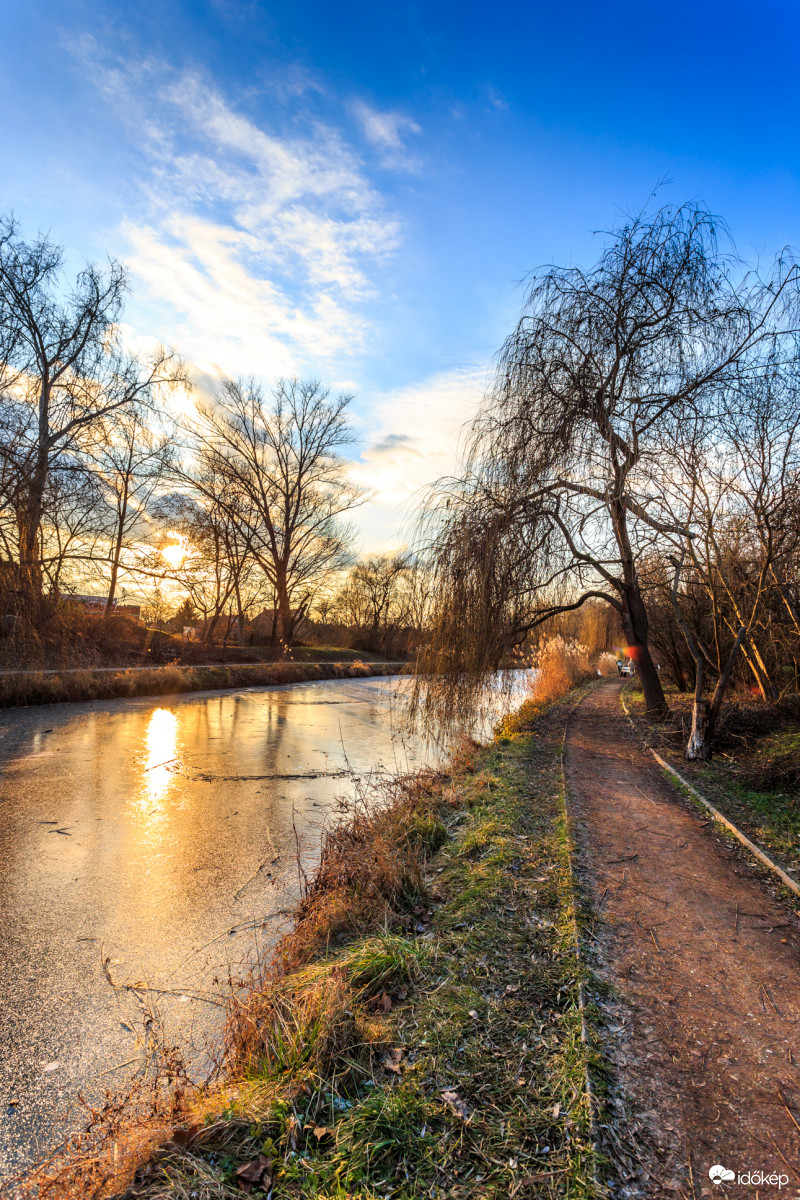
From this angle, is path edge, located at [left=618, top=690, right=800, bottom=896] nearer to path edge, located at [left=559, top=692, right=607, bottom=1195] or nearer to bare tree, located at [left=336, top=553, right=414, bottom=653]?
path edge, located at [left=559, top=692, right=607, bottom=1195]

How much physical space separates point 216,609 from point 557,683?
18202 mm

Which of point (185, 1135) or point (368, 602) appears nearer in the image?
point (185, 1135)

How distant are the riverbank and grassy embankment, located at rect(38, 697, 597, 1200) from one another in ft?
39.3

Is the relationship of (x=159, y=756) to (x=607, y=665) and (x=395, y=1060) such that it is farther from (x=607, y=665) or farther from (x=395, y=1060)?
(x=607, y=665)

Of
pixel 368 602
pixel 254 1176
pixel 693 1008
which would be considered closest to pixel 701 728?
pixel 693 1008

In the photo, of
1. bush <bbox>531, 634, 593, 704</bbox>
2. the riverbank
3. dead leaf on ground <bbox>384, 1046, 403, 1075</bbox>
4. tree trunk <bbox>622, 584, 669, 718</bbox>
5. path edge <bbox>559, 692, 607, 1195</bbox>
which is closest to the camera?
path edge <bbox>559, 692, 607, 1195</bbox>

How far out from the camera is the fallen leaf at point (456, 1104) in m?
2.18

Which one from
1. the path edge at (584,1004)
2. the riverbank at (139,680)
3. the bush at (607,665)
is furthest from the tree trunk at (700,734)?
the bush at (607,665)

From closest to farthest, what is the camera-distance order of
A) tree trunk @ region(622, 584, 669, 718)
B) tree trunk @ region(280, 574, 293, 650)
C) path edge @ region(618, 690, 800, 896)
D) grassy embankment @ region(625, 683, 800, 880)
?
path edge @ region(618, 690, 800, 896), grassy embankment @ region(625, 683, 800, 880), tree trunk @ region(622, 584, 669, 718), tree trunk @ region(280, 574, 293, 650)

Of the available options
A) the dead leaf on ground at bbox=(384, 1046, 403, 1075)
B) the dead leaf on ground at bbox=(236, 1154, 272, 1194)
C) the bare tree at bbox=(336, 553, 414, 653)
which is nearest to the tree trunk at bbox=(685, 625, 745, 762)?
the dead leaf on ground at bbox=(384, 1046, 403, 1075)

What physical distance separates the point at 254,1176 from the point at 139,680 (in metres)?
16.0

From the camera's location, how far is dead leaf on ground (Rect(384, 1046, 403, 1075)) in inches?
96.7

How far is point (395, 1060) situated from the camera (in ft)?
8.25

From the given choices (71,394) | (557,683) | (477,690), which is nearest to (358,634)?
(557,683)
